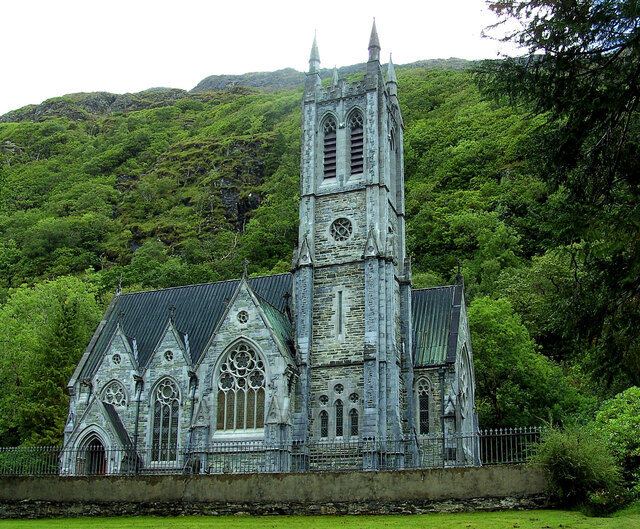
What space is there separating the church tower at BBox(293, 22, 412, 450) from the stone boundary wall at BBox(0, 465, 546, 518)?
983 cm

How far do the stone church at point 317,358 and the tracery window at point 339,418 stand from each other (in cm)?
6

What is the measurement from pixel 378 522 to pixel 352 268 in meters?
16.8

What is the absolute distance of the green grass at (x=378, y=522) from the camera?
1586cm

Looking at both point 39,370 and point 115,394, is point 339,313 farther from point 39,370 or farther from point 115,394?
point 39,370

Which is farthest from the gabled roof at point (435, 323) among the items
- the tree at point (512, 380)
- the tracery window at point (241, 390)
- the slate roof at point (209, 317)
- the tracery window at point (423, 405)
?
the tracery window at point (241, 390)

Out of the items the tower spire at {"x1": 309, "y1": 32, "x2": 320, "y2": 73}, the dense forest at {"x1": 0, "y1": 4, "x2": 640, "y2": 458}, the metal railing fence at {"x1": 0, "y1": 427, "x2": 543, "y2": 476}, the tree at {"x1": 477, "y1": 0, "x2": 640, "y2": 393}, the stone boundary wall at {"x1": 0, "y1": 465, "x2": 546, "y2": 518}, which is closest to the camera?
the tree at {"x1": 477, "y1": 0, "x2": 640, "y2": 393}

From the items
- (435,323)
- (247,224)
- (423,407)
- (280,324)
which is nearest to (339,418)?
(423,407)

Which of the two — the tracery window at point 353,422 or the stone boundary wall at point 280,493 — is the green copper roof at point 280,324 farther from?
the stone boundary wall at point 280,493

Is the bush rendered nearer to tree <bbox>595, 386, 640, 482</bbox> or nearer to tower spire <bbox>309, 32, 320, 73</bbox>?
tree <bbox>595, 386, 640, 482</bbox>

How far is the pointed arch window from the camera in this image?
3120 centimetres

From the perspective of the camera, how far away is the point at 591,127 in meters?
12.9

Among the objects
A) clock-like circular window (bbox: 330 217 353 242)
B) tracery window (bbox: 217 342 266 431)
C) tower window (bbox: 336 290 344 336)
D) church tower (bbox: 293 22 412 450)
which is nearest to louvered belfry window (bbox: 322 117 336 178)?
church tower (bbox: 293 22 412 450)

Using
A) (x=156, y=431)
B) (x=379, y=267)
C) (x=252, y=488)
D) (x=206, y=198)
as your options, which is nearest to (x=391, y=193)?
(x=379, y=267)

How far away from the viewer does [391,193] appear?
36250 mm
